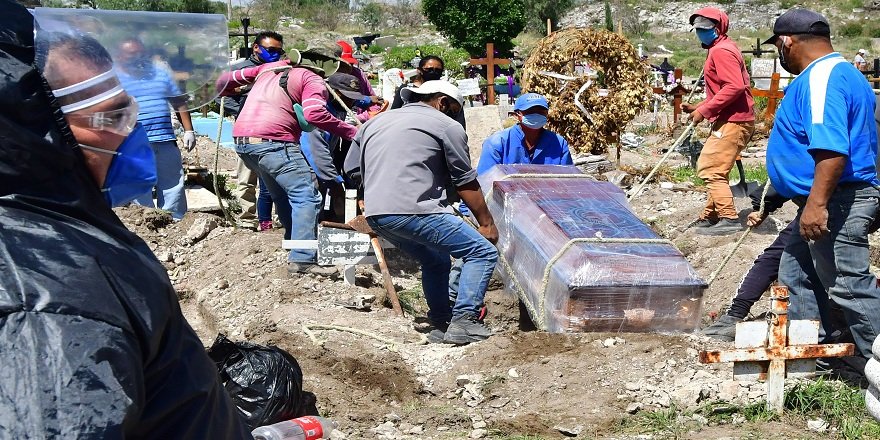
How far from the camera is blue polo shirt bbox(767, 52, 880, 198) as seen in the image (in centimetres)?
416

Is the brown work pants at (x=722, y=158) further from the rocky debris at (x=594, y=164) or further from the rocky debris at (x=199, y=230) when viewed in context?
the rocky debris at (x=199, y=230)

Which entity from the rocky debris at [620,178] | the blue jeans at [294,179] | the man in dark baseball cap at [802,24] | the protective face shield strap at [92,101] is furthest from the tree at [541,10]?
the protective face shield strap at [92,101]

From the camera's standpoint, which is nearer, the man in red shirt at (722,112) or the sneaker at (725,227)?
the man in red shirt at (722,112)

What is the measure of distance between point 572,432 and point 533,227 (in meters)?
1.90

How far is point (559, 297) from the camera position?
17.3ft

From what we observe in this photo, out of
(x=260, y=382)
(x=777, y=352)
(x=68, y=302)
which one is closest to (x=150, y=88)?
(x=68, y=302)

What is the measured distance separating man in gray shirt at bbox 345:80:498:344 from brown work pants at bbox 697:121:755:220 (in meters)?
2.97

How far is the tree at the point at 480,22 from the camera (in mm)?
41375

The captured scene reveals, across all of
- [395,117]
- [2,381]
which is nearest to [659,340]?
[395,117]

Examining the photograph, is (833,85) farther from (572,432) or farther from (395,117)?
(395,117)

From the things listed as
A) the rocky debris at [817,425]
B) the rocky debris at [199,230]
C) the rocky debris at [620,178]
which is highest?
the rocky debris at [817,425]

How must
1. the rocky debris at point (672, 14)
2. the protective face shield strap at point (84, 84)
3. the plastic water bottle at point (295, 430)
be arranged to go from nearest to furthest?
the protective face shield strap at point (84, 84) < the plastic water bottle at point (295, 430) < the rocky debris at point (672, 14)

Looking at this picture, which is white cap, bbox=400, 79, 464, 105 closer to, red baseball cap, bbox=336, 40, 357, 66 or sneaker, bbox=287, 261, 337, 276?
sneaker, bbox=287, 261, 337, 276

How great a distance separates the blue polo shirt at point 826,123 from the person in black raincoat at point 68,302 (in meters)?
3.41
